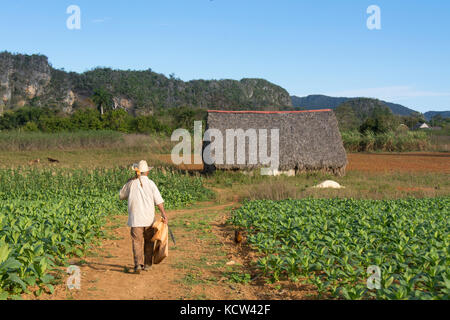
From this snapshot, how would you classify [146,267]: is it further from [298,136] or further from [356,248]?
[298,136]

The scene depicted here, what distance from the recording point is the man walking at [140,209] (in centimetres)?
565

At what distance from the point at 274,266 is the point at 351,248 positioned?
1252 millimetres

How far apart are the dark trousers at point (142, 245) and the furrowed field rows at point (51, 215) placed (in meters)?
0.91

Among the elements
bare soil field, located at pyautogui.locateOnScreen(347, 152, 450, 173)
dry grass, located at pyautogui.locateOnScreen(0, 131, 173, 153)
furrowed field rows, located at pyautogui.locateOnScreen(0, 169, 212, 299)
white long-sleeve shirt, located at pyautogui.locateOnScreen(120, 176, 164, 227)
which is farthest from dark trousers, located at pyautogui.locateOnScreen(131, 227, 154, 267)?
dry grass, located at pyautogui.locateOnScreen(0, 131, 173, 153)

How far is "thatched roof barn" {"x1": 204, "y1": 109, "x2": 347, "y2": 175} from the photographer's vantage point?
56.8 ft

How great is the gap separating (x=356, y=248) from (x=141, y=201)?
9.49 ft

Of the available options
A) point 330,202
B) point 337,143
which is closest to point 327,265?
point 330,202

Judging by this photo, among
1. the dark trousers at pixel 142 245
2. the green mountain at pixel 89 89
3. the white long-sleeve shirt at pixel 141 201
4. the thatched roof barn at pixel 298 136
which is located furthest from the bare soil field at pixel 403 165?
the green mountain at pixel 89 89

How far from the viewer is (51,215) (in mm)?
7160

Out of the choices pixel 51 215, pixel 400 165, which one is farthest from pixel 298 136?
pixel 51 215

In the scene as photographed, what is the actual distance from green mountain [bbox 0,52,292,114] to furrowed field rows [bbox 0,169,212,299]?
2025 inches

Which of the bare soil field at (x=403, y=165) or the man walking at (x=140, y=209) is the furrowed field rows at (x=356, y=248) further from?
the bare soil field at (x=403, y=165)

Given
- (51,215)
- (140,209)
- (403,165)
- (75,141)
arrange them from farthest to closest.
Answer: (75,141) < (403,165) < (51,215) < (140,209)
